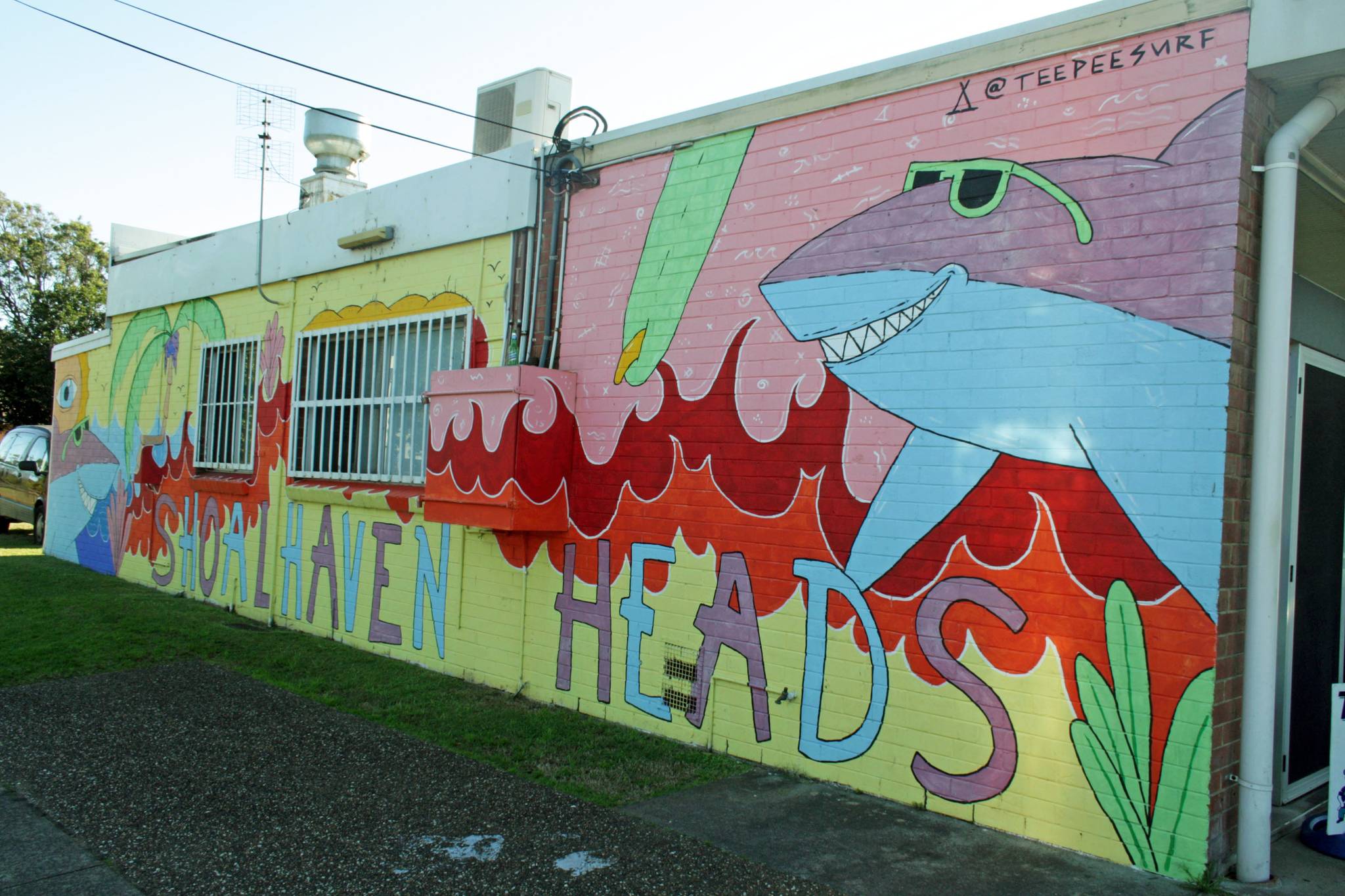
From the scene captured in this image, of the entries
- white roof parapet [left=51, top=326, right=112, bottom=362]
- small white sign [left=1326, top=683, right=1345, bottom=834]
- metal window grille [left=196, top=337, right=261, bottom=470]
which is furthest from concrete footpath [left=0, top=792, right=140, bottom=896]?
white roof parapet [left=51, top=326, right=112, bottom=362]

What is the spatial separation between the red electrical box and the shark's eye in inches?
121

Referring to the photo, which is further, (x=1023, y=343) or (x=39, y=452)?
(x=39, y=452)

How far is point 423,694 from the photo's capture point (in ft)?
23.7

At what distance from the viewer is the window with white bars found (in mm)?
8445

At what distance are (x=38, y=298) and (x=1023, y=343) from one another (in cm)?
2883

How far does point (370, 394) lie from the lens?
904 centimetres

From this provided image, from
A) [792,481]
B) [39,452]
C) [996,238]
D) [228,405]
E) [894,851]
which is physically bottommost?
[894,851]

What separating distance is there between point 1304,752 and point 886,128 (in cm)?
433

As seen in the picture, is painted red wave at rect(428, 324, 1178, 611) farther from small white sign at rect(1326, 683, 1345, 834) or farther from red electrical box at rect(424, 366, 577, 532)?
small white sign at rect(1326, 683, 1345, 834)

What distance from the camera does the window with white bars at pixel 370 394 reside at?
8445mm

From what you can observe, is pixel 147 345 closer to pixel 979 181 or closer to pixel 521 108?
pixel 521 108

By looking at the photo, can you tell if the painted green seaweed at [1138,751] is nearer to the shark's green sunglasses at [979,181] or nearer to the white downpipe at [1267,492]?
the white downpipe at [1267,492]

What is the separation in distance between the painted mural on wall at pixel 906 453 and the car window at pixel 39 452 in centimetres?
1123

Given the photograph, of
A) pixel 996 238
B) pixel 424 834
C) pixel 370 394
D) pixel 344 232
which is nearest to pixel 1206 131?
pixel 996 238
